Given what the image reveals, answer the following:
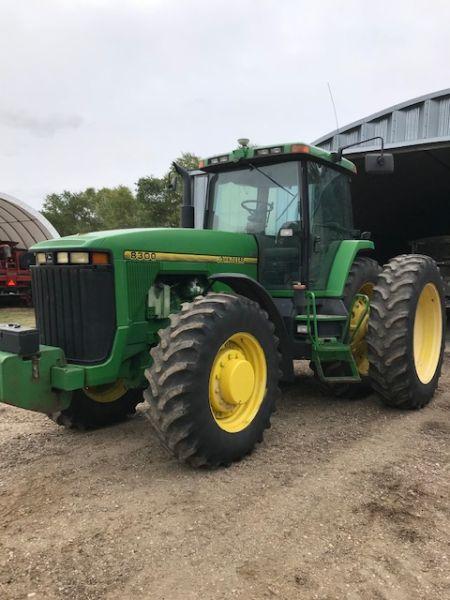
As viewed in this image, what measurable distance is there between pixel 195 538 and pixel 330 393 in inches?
118

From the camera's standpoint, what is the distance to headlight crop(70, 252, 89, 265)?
11.3ft

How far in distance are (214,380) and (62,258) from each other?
1.35m

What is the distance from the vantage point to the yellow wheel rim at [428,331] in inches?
Result: 205

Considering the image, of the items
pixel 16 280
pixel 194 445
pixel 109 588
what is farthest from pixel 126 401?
pixel 16 280

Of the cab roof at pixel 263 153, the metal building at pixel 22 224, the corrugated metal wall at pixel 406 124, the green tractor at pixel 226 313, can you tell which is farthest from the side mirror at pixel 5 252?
the cab roof at pixel 263 153

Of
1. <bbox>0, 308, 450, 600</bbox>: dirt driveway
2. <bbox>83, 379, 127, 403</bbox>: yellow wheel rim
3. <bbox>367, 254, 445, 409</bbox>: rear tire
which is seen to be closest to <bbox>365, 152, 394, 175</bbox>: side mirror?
<bbox>367, 254, 445, 409</bbox>: rear tire

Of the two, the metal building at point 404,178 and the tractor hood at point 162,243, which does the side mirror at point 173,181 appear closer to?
the tractor hood at point 162,243

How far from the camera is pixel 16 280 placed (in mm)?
16281

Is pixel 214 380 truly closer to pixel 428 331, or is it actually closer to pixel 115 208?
pixel 428 331

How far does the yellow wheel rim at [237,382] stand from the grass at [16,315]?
9.36m

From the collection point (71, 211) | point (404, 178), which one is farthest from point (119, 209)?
point (404, 178)

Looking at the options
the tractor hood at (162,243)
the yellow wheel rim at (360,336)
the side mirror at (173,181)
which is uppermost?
the side mirror at (173,181)

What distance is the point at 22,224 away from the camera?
1992 centimetres

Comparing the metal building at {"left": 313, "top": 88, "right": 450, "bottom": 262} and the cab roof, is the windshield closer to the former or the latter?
the cab roof
